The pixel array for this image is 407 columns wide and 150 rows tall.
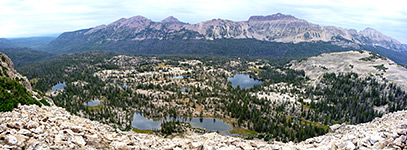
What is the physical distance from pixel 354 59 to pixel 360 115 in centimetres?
11690

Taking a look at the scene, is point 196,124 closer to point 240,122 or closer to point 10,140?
point 240,122

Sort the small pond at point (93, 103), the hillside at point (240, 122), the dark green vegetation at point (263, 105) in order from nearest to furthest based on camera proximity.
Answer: the hillside at point (240, 122) → the dark green vegetation at point (263, 105) → the small pond at point (93, 103)

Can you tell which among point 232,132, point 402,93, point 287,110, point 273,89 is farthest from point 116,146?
point 402,93

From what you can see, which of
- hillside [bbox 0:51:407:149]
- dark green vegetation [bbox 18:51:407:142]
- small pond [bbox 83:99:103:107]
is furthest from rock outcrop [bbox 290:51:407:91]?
small pond [bbox 83:99:103:107]

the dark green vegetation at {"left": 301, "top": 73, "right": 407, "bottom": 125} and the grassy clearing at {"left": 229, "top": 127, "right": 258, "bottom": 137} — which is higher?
the dark green vegetation at {"left": 301, "top": 73, "right": 407, "bottom": 125}

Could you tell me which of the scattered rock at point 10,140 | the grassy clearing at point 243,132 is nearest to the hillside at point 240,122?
the scattered rock at point 10,140

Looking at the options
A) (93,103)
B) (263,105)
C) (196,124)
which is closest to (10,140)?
(196,124)

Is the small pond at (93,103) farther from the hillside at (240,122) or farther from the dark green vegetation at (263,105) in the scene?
the hillside at (240,122)

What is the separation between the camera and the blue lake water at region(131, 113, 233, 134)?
88.5 m

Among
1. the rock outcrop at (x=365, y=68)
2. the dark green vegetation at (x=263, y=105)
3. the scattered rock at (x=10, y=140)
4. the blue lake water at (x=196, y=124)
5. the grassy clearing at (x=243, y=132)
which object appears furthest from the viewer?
the rock outcrop at (x=365, y=68)

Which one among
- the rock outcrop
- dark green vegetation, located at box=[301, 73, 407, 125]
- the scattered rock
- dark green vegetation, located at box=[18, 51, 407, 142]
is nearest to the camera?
the scattered rock

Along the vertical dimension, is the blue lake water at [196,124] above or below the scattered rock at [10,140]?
below

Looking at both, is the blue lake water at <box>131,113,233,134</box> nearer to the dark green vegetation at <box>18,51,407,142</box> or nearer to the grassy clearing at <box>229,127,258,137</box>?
the grassy clearing at <box>229,127,258,137</box>

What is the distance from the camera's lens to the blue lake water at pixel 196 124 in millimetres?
88463
